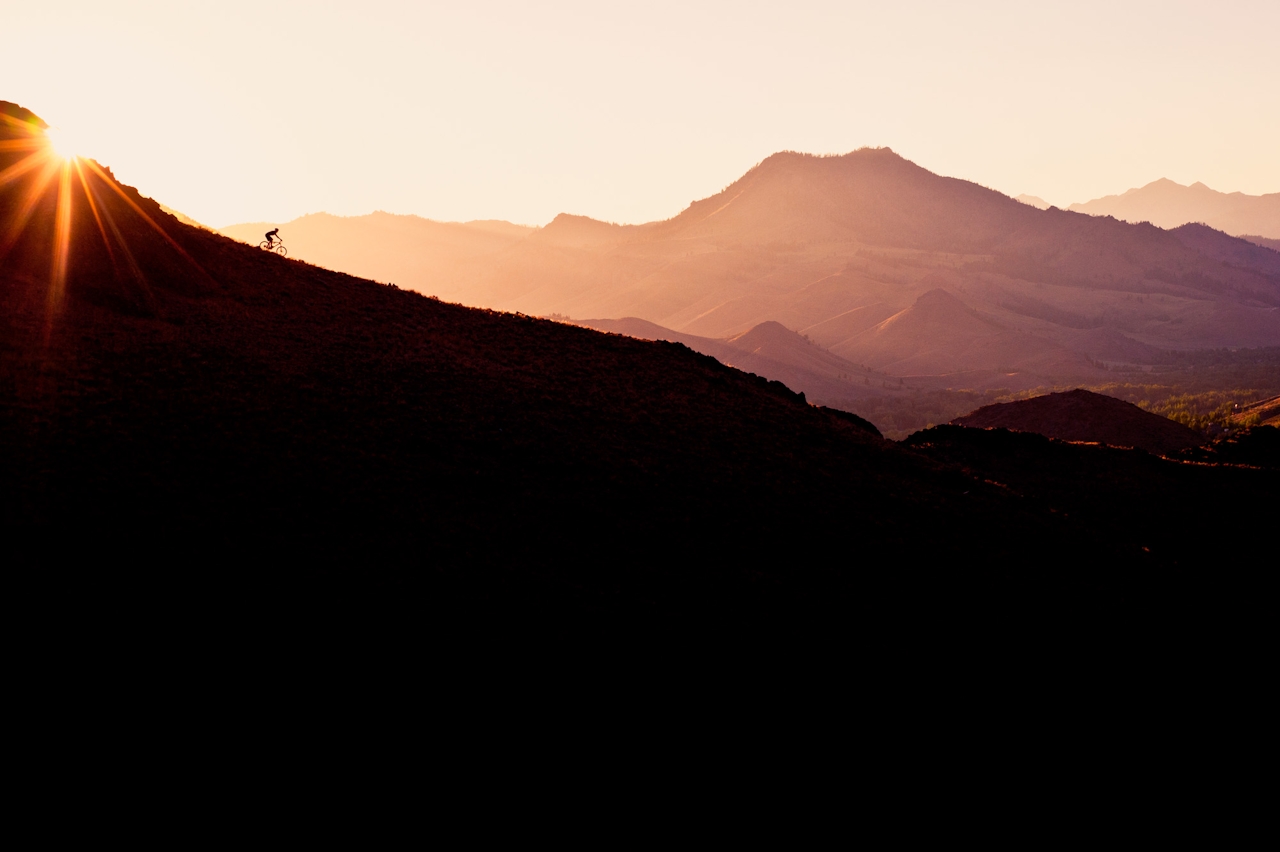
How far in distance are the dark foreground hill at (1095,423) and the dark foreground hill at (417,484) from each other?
20.9 metres

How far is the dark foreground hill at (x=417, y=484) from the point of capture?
44.4 feet

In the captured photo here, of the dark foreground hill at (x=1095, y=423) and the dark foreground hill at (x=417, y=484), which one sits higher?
the dark foreground hill at (x=1095, y=423)

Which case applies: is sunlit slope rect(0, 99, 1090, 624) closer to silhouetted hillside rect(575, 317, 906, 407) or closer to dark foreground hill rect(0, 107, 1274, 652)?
dark foreground hill rect(0, 107, 1274, 652)

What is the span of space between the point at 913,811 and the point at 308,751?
816 cm

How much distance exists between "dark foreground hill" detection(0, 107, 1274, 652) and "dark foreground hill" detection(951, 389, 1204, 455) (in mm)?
20859

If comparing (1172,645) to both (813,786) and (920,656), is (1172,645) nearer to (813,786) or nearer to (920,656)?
(920,656)

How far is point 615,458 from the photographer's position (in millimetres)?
20297

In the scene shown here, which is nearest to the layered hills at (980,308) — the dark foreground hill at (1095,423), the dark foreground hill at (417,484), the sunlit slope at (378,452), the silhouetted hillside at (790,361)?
the silhouetted hillside at (790,361)

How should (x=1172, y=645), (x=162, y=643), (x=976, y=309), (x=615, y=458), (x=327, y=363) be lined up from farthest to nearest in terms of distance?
(x=976, y=309)
(x=327, y=363)
(x=615, y=458)
(x=1172, y=645)
(x=162, y=643)

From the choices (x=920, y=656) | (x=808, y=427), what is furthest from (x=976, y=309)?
(x=920, y=656)

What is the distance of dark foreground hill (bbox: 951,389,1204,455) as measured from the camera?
45312 mm

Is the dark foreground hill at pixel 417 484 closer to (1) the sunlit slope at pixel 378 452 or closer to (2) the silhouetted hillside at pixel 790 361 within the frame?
(1) the sunlit slope at pixel 378 452

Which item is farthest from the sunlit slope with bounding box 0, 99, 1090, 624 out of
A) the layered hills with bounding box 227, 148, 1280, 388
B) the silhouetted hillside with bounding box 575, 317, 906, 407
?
the layered hills with bounding box 227, 148, 1280, 388

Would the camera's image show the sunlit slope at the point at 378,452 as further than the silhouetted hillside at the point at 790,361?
No
